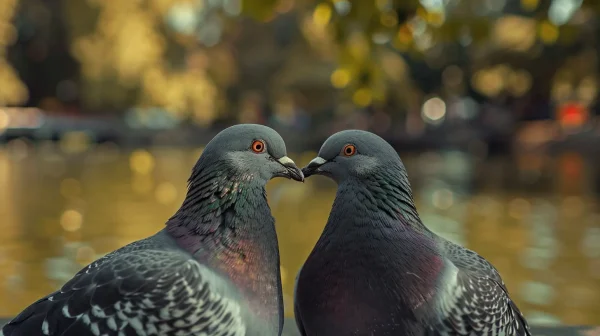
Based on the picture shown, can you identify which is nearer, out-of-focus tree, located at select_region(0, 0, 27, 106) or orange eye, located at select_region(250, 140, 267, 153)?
orange eye, located at select_region(250, 140, 267, 153)

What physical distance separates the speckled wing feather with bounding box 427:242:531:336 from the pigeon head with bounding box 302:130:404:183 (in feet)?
1.36

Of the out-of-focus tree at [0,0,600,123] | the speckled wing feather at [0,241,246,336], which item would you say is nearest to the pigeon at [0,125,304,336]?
the speckled wing feather at [0,241,246,336]

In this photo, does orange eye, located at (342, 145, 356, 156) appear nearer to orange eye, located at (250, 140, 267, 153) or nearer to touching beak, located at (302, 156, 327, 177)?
touching beak, located at (302, 156, 327, 177)

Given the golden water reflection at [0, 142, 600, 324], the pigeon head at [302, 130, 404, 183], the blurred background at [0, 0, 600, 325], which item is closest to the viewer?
the pigeon head at [302, 130, 404, 183]

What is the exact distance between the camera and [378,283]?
236 centimetres

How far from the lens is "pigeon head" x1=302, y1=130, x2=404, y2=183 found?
2.48 m

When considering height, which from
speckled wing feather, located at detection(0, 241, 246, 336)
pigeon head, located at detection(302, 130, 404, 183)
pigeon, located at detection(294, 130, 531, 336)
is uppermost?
pigeon head, located at detection(302, 130, 404, 183)

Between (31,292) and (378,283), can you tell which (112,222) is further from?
(378,283)

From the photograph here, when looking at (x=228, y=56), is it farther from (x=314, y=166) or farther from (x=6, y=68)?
(x=314, y=166)

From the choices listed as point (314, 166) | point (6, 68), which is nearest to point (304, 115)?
point (6, 68)

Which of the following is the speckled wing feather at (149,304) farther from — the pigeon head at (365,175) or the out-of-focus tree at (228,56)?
the out-of-focus tree at (228,56)

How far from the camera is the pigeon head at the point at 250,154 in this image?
7.86 ft

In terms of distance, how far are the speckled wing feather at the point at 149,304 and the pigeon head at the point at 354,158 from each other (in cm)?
54

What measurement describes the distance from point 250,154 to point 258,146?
5cm
